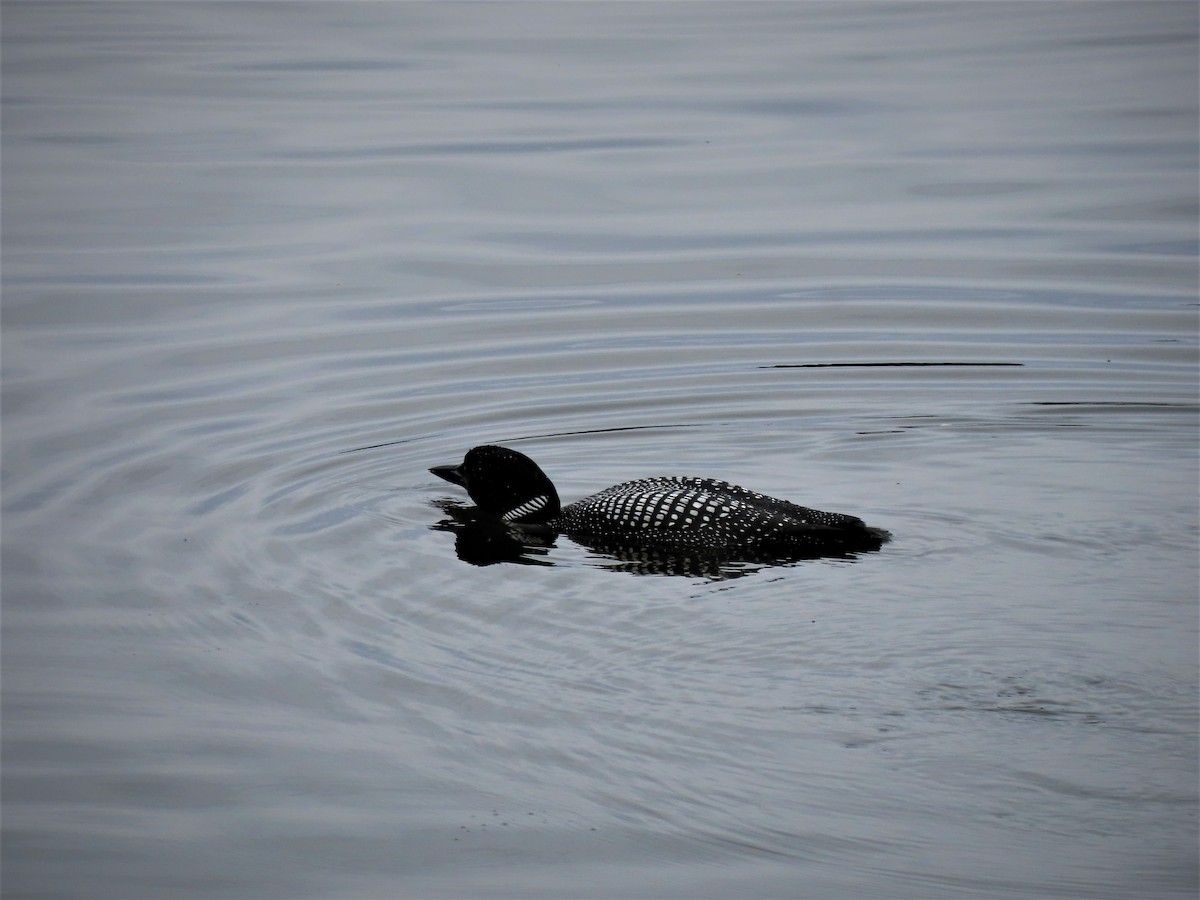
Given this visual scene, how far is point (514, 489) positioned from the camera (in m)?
7.04

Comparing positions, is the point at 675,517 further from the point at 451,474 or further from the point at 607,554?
the point at 451,474

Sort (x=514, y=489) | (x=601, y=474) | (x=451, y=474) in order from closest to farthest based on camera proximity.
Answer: (x=514, y=489)
(x=451, y=474)
(x=601, y=474)

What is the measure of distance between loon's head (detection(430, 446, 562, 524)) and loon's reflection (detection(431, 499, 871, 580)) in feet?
0.24

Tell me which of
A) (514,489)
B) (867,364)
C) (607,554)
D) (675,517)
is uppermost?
(867,364)

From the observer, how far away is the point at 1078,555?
20.1ft

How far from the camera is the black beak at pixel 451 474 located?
285 inches

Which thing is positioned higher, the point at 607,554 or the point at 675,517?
the point at 675,517

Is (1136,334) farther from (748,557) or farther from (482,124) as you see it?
(482,124)

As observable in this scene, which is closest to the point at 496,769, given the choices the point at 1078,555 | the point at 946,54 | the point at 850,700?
the point at 850,700

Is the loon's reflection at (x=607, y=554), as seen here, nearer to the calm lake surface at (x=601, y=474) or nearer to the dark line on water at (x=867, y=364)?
the calm lake surface at (x=601, y=474)

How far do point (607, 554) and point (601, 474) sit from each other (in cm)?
112

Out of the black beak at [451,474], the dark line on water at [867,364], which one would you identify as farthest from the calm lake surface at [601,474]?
the black beak at [451,474]

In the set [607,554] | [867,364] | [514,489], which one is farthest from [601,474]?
[867,364]

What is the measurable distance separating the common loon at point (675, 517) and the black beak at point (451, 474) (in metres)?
0.22
